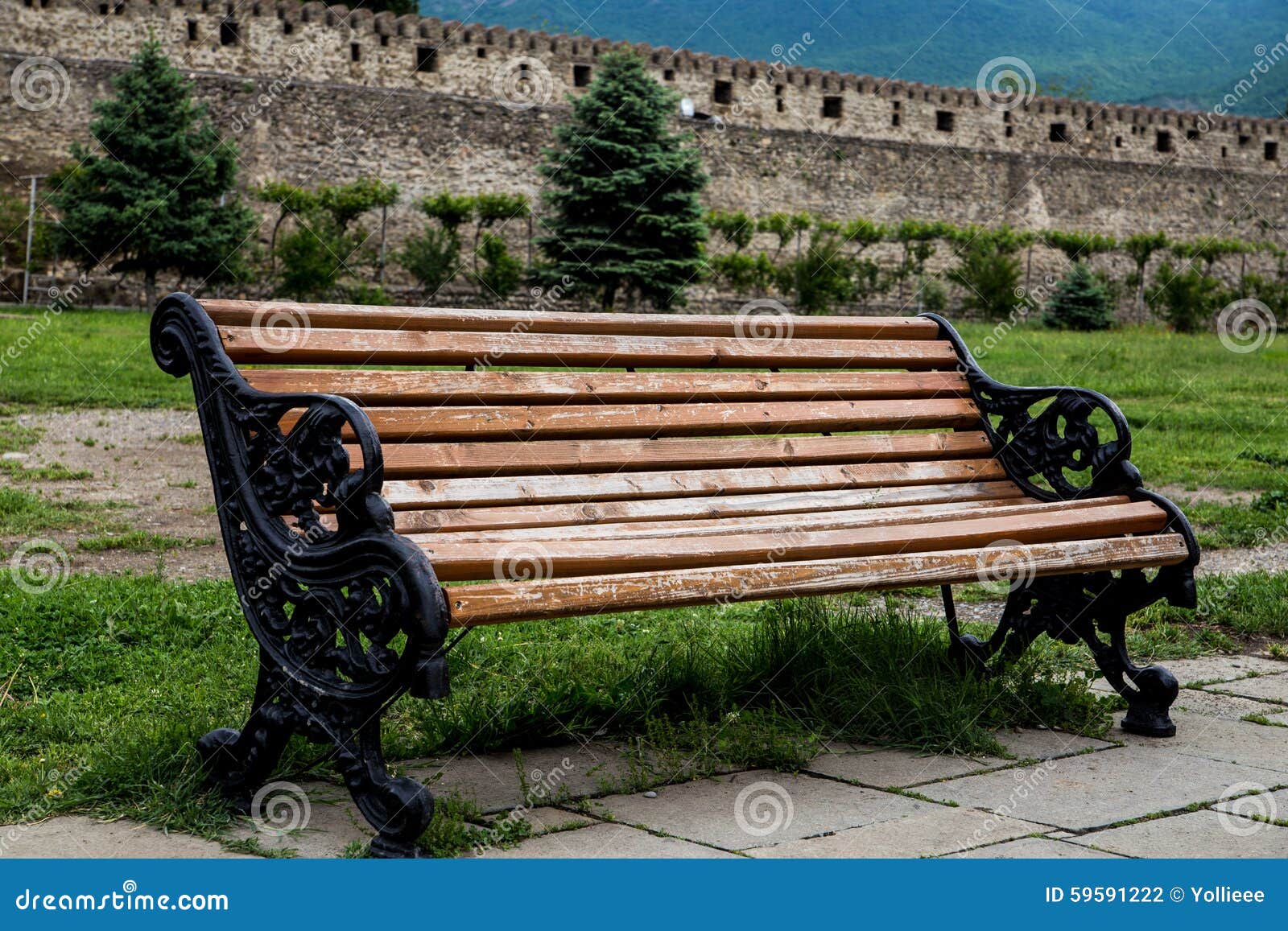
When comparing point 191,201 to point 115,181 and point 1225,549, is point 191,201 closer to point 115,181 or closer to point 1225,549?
point 115,181

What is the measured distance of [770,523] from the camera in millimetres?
3127

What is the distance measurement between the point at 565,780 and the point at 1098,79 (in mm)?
85800

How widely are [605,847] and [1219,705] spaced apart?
1.91 m

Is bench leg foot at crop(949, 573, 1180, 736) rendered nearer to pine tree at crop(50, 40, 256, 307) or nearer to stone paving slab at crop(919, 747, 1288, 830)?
stone paving slab at crop(919, 747, 1288, 830)

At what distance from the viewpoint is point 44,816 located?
241 cm

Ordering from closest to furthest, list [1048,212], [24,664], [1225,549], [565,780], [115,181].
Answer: [565,780] → [24,664] → [1225,549] → [115,181] → [1048,212]

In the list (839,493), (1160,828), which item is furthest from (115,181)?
(1160,828)

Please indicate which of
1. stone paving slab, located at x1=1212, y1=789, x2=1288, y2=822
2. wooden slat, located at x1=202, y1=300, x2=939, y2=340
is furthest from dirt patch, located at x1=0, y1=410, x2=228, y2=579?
stone paving slab, located at x1=1212, y1=789, x2=1288, y2=822

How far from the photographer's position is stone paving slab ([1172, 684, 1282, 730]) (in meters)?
3.42

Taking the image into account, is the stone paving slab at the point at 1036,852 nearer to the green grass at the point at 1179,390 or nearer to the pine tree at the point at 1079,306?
the green grass at the point at 1179,390

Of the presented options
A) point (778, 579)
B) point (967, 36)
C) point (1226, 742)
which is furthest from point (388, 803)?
point (967, 36)

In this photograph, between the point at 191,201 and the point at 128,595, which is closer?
the point at 128,595

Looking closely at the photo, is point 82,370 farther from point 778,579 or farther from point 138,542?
point 778,579

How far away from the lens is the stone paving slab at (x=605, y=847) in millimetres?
2346
